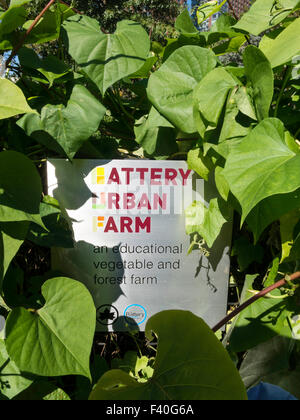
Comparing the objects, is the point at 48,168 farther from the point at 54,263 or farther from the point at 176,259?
the point at 176,259

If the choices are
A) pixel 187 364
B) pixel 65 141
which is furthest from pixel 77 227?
pixel 187 364

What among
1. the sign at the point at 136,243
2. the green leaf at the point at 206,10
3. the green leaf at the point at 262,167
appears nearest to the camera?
the green leaf at the point at 262,167

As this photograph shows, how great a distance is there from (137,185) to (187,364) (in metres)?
0.29

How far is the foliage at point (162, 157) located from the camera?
1.55ft

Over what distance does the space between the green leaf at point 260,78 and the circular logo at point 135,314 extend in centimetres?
38

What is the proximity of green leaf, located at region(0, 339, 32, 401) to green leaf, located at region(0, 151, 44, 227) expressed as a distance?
199mm

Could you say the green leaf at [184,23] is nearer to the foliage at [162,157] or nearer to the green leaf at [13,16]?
the foliage at [162,157]

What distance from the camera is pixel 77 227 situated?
64 centimetres

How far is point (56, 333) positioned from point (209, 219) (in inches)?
11.4

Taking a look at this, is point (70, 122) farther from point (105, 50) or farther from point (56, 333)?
point (56, 333)

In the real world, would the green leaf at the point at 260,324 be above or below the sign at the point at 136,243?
below

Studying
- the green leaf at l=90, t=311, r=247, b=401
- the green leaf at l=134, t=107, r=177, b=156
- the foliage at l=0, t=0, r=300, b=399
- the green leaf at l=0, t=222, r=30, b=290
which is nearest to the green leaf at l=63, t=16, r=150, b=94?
the foliage at l=0, t=0, r=300, b=399

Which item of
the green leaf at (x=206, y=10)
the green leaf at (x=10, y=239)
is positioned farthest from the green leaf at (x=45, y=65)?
the green leaf at (x=206, y=10)
